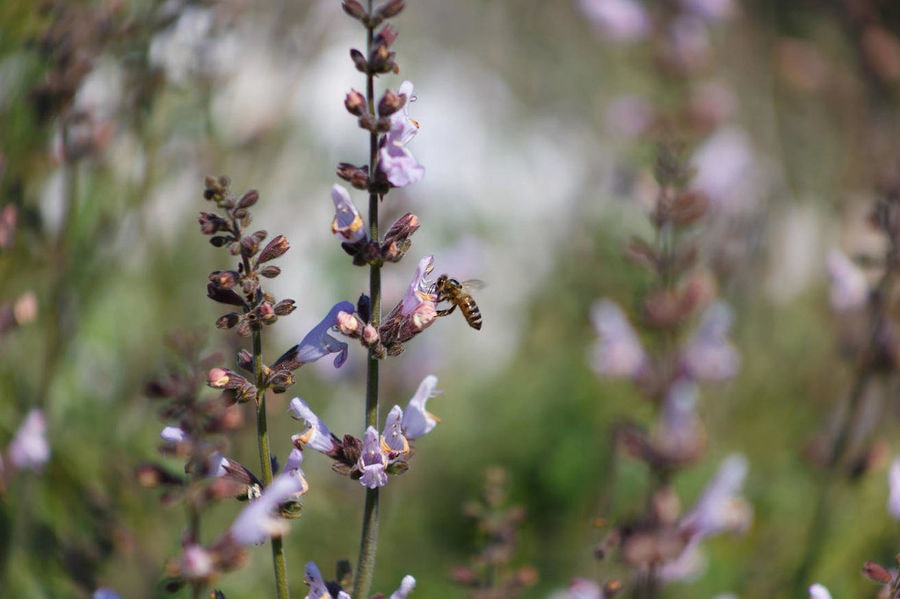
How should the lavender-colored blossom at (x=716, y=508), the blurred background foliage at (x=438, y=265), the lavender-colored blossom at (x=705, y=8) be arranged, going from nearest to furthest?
the lavender-colored blossom at (x=716, y=508)
the blurred background foliage at (x=438, y=265)
the lavender-colored blossom at (x=705, y=8)

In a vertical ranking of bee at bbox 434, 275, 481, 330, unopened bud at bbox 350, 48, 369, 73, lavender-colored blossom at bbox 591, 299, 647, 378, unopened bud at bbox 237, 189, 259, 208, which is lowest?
unopened bud at bbox 237, 189, 259, 208

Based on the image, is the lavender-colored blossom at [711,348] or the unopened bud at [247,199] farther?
the lavender-colored blossom at [711,348]

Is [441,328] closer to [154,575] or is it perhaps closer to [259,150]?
[259,150]

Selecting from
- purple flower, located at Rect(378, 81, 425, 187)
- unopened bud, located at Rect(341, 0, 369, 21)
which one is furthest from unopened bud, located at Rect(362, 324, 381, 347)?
unopened bud, located at Rect(341, 0, 369, 21)

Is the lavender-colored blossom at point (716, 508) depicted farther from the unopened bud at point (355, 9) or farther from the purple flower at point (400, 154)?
the unopened bud at point (355, 9)

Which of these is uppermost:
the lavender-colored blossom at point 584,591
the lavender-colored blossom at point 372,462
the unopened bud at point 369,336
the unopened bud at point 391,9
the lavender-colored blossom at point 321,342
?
the unopened bud at point 391,9

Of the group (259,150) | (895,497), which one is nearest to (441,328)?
(259,150)

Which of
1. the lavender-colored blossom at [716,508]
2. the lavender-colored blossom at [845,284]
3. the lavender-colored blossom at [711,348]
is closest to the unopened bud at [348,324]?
the lavender-colored blossom at [716,508]

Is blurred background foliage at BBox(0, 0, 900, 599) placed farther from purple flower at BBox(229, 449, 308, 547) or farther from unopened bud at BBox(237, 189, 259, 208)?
purple flower at BBox(229, 449, 308, 547)
